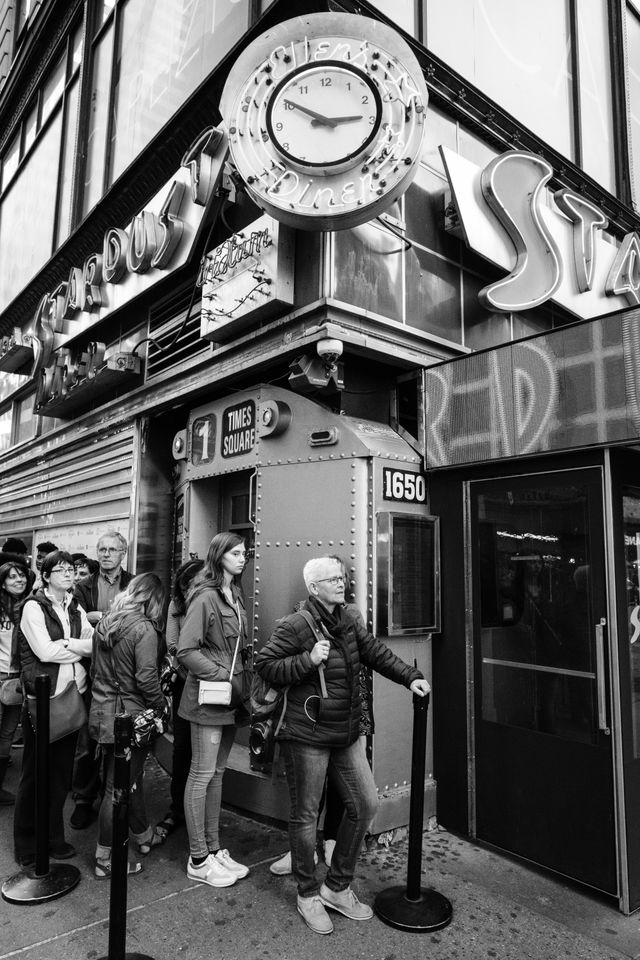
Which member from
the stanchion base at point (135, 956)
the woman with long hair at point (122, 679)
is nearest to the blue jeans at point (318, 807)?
the stanchion base at point (135, 956)

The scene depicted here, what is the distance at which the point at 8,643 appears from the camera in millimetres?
5305

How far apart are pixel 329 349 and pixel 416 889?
352cm

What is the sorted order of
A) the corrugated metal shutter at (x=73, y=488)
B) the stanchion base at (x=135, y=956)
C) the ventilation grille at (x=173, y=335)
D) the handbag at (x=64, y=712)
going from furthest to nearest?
1. the corrugated metal shutter at (x=73, y=488)
2. the ventilation grille at (x=173, y=335)
3. the handbag at (x=64, y=712)
4. the stanchion base at (x=135, y=956)

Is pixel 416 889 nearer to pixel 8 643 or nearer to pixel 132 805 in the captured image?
pixel 132 805

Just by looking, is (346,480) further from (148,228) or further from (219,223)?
(148,228)

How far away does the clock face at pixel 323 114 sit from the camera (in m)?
4.89

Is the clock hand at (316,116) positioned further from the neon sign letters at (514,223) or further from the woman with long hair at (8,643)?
the woman with long hair at (8,643)

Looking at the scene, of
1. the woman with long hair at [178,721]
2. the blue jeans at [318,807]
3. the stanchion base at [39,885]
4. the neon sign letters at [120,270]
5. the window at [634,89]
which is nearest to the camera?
the blue jeans at [318,807]

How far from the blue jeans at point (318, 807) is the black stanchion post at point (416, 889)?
Answer: 248mm

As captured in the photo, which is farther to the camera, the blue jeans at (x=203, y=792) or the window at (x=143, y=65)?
the window at (x=143, y=65)

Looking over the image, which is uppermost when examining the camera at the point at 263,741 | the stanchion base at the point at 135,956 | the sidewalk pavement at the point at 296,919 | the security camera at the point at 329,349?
the security camera at the point at 329,349

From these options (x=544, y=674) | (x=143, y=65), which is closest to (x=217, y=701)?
(x=544, y=674)

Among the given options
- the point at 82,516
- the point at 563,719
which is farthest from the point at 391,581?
the point at 82,516

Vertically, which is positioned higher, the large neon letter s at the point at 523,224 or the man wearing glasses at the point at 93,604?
the large neon letter s at the point at 523,224
